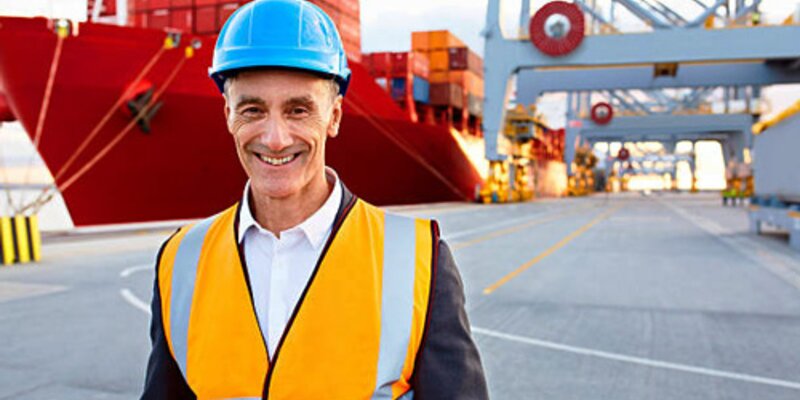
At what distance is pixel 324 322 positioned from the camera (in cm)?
148

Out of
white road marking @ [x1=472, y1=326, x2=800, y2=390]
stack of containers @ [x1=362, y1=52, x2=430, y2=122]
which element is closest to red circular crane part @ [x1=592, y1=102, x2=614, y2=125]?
stack of containers @ [x1=362, y1=52, x2=430, y2=122]

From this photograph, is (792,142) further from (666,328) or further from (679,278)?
(666,328)

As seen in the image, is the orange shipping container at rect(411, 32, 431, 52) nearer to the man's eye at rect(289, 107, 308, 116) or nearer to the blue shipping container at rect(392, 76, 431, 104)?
the blue shipping container at rect(392, 76, 431, 104)

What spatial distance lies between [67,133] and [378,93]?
10.4 metres

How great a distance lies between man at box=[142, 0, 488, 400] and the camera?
148 cm

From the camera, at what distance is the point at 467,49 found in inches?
1303

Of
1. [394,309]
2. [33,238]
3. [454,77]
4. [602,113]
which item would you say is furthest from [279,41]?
[602,113]

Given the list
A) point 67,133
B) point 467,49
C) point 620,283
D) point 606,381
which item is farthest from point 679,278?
point 467,49

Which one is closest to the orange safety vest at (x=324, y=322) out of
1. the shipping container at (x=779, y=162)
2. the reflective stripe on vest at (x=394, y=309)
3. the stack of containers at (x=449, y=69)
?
the reflective stripe on vest at (x=394, y=309)

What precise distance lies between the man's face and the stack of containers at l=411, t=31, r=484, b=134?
30.3 metres

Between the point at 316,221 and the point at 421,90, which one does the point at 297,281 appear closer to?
the point at 316,221

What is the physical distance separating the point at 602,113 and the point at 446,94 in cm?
2024

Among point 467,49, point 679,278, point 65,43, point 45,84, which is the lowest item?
point 679,278

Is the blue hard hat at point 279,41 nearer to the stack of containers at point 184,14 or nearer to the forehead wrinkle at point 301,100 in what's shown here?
the forehead wrinkle at point 301,100
